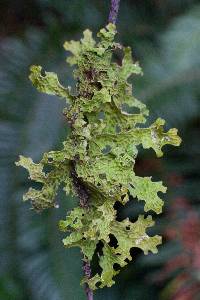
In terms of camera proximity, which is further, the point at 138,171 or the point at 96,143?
the point at 138,171

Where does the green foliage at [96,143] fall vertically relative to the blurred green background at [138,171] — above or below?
below

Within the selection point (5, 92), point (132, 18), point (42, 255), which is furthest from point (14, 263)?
point (132, 18)

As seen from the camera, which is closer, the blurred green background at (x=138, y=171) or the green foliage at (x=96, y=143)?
the green foliage at (x=96, y=143)

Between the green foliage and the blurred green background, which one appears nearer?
the green foliage

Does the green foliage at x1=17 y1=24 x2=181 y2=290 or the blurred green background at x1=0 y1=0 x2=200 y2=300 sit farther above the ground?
the blurred green background at x1=0 y1=0 x2=200 y2=300

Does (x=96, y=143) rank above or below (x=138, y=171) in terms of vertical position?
below
